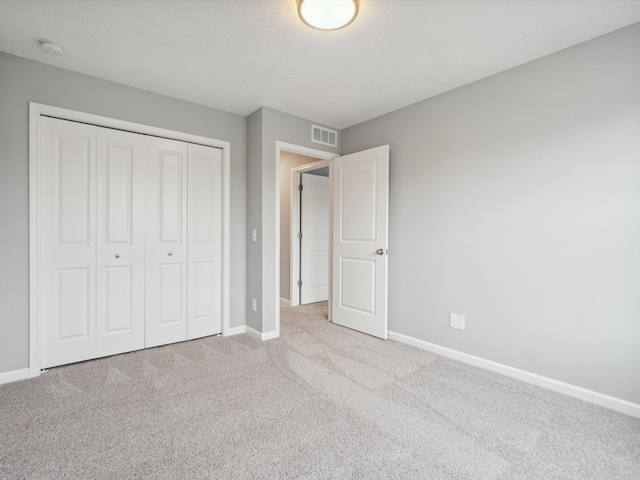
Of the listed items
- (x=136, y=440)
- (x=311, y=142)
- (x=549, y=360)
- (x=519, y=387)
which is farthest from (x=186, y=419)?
(x=311, y=142)

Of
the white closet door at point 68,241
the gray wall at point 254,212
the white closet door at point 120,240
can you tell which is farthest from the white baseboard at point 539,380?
the white closet door at point 68,241

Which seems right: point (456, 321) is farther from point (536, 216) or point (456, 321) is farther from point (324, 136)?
point (324, 136)

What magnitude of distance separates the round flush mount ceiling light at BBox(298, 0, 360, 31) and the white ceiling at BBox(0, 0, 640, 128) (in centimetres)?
12

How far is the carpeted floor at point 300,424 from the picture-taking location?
149 cm

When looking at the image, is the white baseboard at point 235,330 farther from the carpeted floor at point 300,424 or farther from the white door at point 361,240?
the white door at point 361,240

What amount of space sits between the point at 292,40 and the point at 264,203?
1.55 m

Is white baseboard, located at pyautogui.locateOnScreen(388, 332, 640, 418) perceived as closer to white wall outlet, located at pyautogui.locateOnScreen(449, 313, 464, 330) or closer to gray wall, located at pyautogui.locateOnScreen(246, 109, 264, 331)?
white wall outlet, located at pyautogui.locateOnScreen(449, 313, 464, 330)

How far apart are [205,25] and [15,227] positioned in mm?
2001

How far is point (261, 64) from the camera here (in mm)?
2424

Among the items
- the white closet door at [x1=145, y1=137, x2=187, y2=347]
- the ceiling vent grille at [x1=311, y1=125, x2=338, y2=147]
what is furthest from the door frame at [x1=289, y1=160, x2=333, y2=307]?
the white closet door at [x1=145, y1=137, x2=187, y2=347]

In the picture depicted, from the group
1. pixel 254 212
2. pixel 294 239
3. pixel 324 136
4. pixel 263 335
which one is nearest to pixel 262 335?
pixel 263 335

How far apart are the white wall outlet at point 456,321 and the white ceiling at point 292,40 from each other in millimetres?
2028

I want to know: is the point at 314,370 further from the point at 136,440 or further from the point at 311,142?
the point at 311,142

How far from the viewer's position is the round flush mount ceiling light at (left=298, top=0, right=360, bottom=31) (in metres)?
1.66
